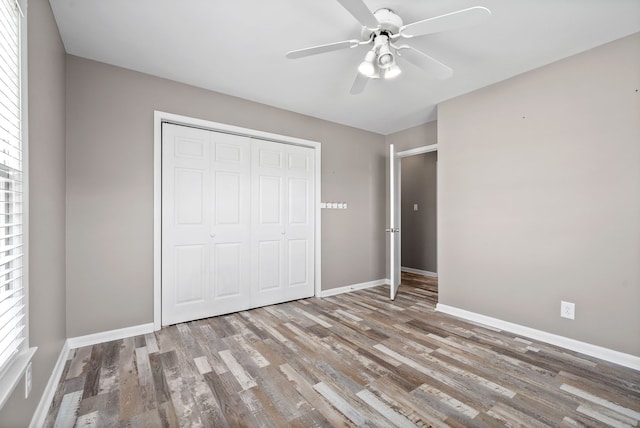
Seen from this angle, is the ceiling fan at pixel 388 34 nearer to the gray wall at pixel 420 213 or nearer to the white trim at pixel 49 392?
the white trim at pixel 49 392

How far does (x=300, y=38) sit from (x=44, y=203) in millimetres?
2093

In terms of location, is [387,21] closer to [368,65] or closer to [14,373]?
[368,65]

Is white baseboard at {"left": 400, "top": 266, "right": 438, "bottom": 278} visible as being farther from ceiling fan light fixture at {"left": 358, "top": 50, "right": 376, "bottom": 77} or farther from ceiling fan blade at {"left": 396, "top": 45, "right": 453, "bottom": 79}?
ceiling fan light fixture at {"left": 358, "top": 50, "right": 376, "bottom": 77}

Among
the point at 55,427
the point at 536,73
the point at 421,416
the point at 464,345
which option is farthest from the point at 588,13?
the point at 55,427

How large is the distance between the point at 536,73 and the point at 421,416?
10.1 feet

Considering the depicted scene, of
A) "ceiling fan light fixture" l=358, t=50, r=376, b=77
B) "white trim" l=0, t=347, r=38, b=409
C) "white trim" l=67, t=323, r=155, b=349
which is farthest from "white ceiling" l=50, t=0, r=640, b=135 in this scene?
"white trim" l=67, t=323, r=155, b=349

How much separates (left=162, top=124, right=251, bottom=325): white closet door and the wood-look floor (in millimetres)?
363

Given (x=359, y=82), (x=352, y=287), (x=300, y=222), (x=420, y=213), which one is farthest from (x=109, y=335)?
(x=420, y=213)

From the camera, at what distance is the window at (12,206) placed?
1164 mm

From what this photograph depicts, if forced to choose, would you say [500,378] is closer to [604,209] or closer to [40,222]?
[604,209]

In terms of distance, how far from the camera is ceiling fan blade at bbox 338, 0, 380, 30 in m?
1.49

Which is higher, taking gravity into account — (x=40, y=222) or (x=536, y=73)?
(x=536, y=73)

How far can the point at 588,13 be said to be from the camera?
198 cm

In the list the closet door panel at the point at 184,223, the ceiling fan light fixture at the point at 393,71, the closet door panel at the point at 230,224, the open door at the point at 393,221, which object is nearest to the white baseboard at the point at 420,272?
the open door at the point at 393,221
